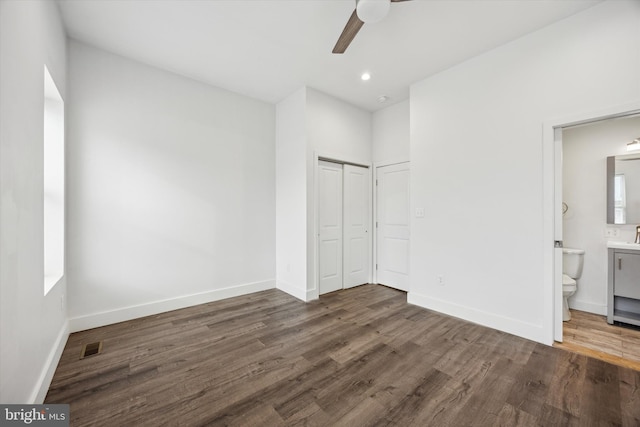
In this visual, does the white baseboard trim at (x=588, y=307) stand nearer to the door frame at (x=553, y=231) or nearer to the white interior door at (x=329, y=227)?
the door frame at (x=553, y=231)

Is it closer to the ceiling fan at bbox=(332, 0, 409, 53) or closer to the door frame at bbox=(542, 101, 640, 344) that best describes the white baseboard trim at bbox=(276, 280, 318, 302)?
the door frame at bbox=(542, 101, 640, 344)

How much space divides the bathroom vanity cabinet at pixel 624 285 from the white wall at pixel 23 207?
16.5 ft

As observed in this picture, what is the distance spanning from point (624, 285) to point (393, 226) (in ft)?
8.69

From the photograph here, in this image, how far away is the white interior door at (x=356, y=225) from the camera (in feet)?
14.0

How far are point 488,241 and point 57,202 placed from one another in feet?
14.8

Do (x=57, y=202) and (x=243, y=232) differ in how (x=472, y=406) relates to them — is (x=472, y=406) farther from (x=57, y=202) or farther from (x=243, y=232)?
(x=57, y=202)

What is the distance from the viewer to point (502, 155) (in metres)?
2.76

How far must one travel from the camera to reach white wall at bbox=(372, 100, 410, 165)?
162 inches

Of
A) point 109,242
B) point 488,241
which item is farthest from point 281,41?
point 488,241

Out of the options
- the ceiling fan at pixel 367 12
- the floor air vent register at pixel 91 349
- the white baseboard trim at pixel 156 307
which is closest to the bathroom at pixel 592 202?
the ceiling fan at pixel 367 12

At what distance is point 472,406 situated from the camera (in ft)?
5.58

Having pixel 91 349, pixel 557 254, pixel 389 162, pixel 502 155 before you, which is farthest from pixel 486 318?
pixel 91 349

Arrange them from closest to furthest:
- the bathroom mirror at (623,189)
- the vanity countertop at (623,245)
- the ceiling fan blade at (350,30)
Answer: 1. the ceiling fan blade at (350,30)
2. the vanity countertop at (623,245)
3. the bathroom mirror at (623,189)

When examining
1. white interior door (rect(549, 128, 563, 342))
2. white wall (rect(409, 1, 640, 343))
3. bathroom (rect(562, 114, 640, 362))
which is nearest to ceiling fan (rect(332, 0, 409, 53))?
white wall (rect(409, 1, 640, 343))
